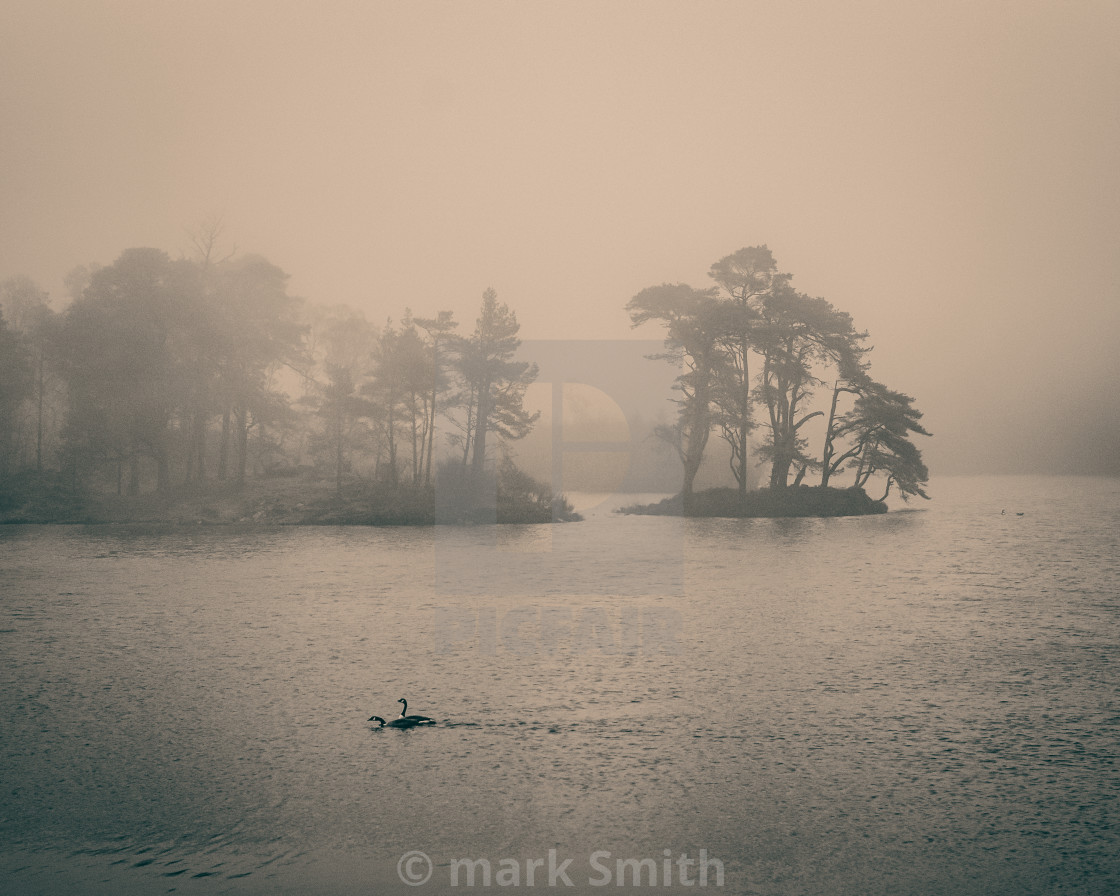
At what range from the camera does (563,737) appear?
8.98m

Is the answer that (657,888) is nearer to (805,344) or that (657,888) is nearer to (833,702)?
(833,702)

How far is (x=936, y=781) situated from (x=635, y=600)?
11.6 metres

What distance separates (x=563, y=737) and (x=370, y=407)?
43.5m

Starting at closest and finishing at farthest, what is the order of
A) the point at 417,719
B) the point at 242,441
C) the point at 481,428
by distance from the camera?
the point at 417,719 → the point at 242,441 → the point at 481,428

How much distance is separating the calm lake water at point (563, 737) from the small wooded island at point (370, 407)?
2670 centimetres

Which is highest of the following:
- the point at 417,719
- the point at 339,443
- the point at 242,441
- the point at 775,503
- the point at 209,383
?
the point at 209,383

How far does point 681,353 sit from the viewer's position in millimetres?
51531

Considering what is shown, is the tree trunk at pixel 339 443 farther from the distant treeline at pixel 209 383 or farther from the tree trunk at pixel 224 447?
the tree trunk at pixel 224 447

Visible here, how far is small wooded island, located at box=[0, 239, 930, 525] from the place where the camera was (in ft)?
149

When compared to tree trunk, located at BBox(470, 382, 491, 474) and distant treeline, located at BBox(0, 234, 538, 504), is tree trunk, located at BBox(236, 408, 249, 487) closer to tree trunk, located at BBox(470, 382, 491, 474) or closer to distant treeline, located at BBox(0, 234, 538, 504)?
distant treeline, located at BBox(0, 234, 538, 504)

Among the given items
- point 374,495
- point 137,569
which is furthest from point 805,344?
point 137,569

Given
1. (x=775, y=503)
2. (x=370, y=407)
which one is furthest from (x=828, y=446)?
(x=370, y=407)

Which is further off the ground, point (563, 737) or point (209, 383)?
point (209, 383)

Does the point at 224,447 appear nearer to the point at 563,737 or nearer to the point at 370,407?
the point at 370,407
